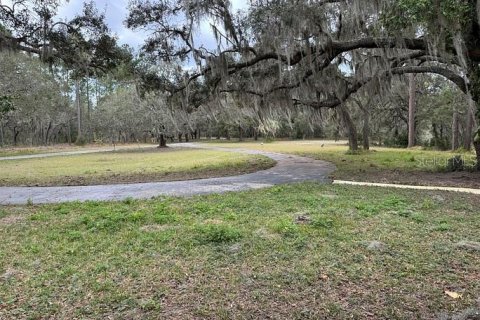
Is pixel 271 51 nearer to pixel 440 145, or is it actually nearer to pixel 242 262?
pixel 242 262

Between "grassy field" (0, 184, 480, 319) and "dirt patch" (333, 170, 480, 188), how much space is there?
10.5 ft

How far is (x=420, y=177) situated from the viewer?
10.5 m

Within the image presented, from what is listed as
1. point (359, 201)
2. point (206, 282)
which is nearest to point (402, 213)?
point (359, 201)

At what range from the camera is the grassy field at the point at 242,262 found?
10.4ft

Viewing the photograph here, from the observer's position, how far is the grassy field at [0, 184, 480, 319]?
3164mm

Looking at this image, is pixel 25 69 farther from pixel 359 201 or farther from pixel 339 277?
pixel 339 277

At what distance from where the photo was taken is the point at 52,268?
13.3ft

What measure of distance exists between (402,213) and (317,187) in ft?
9.44

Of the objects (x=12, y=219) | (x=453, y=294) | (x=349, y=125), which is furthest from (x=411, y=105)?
(x=12, y=219)

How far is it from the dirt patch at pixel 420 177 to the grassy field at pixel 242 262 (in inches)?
126

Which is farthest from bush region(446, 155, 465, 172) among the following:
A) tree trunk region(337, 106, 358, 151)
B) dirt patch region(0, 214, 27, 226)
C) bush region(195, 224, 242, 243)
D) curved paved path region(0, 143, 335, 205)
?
dirt patch region(0, 214, 27, 226)

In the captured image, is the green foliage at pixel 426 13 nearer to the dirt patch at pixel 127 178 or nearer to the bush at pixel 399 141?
the dirt patch at pixel 127 178

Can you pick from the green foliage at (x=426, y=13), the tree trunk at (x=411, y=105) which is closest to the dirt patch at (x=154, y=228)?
the green foliage at (x=426, y=13)

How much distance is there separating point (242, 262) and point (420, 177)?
26.5ft
